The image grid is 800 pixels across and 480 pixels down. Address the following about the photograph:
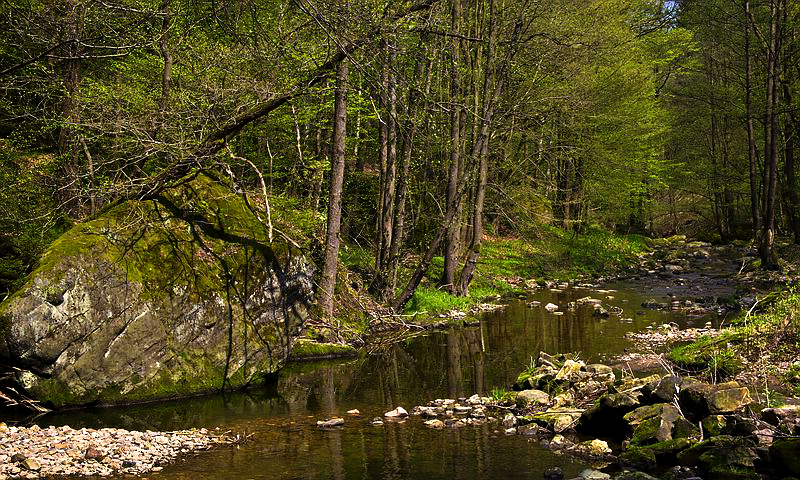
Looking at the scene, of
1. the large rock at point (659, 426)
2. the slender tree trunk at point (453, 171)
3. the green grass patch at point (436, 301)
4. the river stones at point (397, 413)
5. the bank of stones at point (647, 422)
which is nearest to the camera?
the bank of stones at point (647, 422)

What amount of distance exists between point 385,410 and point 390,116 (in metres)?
5.35

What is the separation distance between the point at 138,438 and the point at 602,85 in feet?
87.1

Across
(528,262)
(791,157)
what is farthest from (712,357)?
(791,157)

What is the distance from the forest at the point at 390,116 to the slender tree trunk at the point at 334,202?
0.05m

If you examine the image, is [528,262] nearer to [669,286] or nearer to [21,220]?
[669,286]

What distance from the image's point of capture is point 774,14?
84.5ft

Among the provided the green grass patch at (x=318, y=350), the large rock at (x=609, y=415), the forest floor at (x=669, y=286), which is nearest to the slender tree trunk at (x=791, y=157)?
the forest floor at (x=669, y=286)

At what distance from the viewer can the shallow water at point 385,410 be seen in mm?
Answer: 7383

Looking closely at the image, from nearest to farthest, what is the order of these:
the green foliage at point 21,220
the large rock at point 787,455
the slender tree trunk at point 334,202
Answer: the large rock at point 787,455 → the green foliage at point 21,220 → the slender tree trunk at point 334,202

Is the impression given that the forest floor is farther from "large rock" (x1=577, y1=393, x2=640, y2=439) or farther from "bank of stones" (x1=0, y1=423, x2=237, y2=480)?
"bank of stones" (x1=0, y1=423, x2=237, y2=480)

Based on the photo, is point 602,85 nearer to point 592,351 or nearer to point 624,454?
point 592,351

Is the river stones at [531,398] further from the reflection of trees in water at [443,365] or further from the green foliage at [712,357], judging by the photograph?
the green foliage at [712,357]

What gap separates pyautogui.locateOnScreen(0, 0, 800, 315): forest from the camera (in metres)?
10.5

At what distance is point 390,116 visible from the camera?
1247 cm
